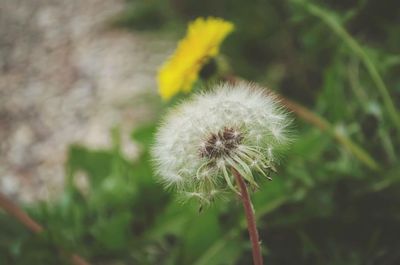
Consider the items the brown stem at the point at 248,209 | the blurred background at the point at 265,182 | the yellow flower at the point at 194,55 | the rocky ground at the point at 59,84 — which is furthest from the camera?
the rocky ground at the point at 59,84

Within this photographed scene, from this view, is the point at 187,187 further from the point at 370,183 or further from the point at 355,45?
the point at 370,183

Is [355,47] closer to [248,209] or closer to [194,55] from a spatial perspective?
[194,55]

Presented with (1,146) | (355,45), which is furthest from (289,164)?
(1,146)

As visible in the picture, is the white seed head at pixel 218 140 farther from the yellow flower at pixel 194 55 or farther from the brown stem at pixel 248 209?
the yellow flower at pixel 194 55

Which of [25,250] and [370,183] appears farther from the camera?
[25,250]

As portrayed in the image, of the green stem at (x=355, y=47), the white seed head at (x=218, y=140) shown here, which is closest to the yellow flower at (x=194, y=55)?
the green stem at (x=355, y=47)

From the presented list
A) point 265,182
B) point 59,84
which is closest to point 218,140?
point 265,182
